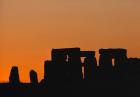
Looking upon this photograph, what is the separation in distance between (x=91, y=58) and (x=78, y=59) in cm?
163

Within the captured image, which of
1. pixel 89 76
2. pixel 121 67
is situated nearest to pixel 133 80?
pixel 121 67

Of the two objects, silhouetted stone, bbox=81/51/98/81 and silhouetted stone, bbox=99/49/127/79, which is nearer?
silhouetted stone, bbox=81/51/98/81

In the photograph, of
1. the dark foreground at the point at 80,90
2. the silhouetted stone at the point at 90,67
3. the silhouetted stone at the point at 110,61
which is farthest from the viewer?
the silhouetted stone at the point at 110,61

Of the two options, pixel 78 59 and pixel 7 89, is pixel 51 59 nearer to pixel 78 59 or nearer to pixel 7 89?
pixel 78 59

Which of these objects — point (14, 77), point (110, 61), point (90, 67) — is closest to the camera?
point (14, 77)

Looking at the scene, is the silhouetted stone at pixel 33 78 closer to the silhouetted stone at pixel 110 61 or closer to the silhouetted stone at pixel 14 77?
the silhouetted stone at pixel 14 77

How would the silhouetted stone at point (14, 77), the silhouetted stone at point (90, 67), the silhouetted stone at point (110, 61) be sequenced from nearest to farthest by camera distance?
the silhouetted stone at point (14, 77) → the silhouetted stone at point (90, 67) → the silhouetted stone at point (110, 61)

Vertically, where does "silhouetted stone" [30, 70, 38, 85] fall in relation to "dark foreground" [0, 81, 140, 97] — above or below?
above

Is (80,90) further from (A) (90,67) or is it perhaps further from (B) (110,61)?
(B) (110,61)

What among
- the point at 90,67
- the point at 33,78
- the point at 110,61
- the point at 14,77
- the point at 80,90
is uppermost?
the point at 110,61

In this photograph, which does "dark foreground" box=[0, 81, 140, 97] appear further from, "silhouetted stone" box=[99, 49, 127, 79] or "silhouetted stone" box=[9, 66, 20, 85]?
"silhouetted stone" box=[99, 49, 127, 79]

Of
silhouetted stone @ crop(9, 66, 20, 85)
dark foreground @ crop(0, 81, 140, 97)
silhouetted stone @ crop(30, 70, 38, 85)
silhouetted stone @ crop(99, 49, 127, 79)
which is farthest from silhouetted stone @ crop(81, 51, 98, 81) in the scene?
silhouetted stone @ crop(9, 66, 20, 85)

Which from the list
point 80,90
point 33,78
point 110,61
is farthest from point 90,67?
point 33,78

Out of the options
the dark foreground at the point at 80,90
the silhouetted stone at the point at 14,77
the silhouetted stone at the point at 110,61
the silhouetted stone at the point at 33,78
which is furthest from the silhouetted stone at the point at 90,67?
the silhouetted stone at the point at 14,77
